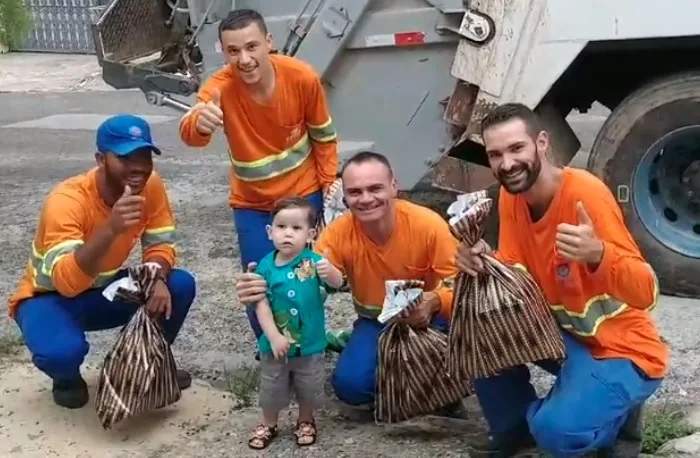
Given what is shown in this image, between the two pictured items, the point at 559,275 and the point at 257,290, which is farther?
the point at 257,290

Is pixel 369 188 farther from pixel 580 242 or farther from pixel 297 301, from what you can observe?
pixel 580 242

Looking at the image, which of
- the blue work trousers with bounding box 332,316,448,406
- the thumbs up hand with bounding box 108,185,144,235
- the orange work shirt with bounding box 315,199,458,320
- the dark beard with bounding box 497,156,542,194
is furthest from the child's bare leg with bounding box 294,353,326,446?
the dark beard with bounding box 497,156,542,194

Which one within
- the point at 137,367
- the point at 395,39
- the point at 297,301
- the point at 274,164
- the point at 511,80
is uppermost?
the point at 395,39

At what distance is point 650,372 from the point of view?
336cm

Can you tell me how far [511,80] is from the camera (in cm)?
528

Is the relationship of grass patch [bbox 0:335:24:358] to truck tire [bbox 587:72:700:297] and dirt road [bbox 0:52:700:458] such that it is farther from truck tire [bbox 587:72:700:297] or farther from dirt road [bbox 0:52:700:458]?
truck tire [bbox 587:72:700:297]

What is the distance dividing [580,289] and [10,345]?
109 inches

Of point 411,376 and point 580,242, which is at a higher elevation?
point 580,242

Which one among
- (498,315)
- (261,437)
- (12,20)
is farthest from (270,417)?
(12,20)

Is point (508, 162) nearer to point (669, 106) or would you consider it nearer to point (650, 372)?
point (650, 372)

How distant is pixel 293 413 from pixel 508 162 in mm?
1421

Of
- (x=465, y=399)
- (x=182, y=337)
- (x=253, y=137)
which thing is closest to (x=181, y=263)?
(x=182, y=337)

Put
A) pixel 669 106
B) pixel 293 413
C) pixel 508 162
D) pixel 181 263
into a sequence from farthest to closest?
pixel 181 263, pixel 669 106, pixel 293 413, pixel 508 162

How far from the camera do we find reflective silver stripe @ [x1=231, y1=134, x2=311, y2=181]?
4457 mm
